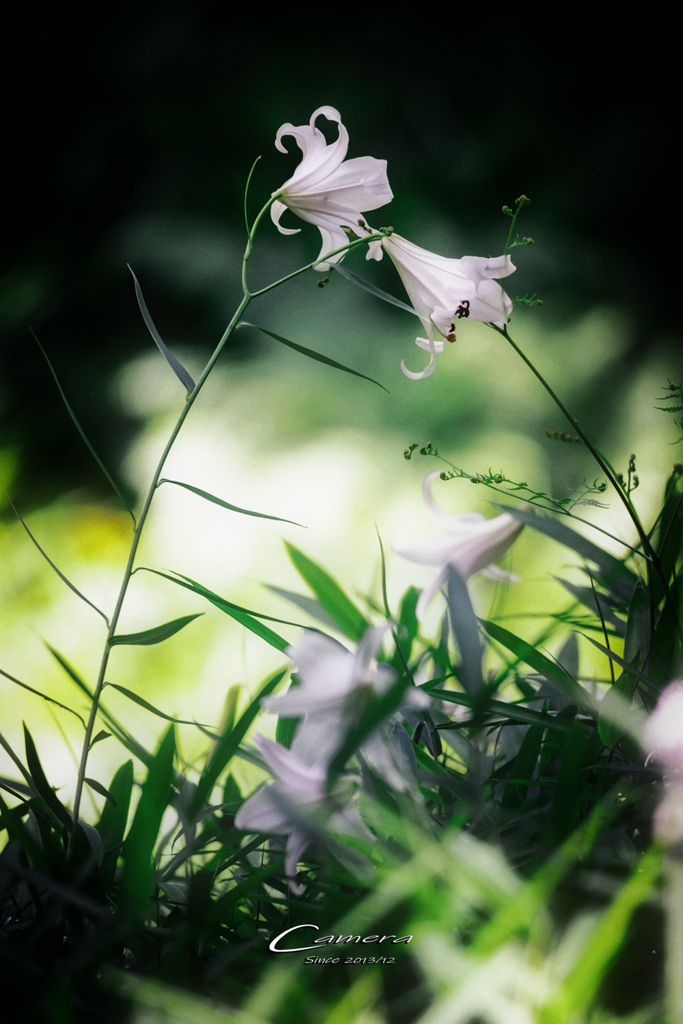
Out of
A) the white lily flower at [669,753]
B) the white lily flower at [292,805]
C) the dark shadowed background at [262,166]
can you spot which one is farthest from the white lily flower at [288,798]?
the dark shadowed background at [262,166]

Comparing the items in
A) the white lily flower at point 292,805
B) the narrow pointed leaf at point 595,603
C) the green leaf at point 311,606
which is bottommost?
the white lily flower at point 292,805

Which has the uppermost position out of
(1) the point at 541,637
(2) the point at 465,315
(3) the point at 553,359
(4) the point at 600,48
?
(4) the point at 600,48

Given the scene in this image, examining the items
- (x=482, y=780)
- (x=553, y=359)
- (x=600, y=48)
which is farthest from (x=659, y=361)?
(x=482, y=780)

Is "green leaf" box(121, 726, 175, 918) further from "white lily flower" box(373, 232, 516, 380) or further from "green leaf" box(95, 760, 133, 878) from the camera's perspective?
"white lily flower" box(373, 232, 516, 380)

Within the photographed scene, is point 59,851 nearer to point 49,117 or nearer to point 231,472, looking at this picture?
point 231,472

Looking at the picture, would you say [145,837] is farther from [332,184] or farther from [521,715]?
[332,184]

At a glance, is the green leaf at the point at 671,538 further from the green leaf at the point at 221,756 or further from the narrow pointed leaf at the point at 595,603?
the green leaf at the point at 221,756
